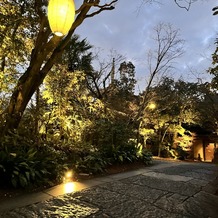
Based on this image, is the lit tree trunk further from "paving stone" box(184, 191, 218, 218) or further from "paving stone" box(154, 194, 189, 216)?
"paving stone" box(184, 191, 218, 218)

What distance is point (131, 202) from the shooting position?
3701 mm

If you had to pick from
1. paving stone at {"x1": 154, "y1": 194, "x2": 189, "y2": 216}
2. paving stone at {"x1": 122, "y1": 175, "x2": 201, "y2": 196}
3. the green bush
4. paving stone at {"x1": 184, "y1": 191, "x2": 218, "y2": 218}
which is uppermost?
the green bush

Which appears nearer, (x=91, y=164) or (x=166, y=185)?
(x=166, y=185)

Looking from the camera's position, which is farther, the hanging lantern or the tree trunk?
the tree trunk

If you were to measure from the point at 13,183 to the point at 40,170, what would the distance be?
2.32 feet

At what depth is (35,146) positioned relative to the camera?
539 centimetres

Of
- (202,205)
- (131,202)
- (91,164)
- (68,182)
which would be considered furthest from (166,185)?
(68,182)

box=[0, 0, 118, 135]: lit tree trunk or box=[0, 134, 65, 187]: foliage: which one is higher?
box=[0, 0, 118, 135]: lit tree trunk

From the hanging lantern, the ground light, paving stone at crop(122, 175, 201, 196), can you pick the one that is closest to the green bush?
the ground light

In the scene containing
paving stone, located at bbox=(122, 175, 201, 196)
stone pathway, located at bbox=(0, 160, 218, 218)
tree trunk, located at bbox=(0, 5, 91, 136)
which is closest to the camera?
Result: stone pathway, located at bbox=(0, 160, 218, 218)

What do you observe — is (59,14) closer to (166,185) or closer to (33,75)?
(33,75)

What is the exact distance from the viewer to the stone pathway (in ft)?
10.4

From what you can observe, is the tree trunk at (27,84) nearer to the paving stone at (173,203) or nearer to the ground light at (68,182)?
the ground light at (68,182)

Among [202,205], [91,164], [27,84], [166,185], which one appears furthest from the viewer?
[91,164]
